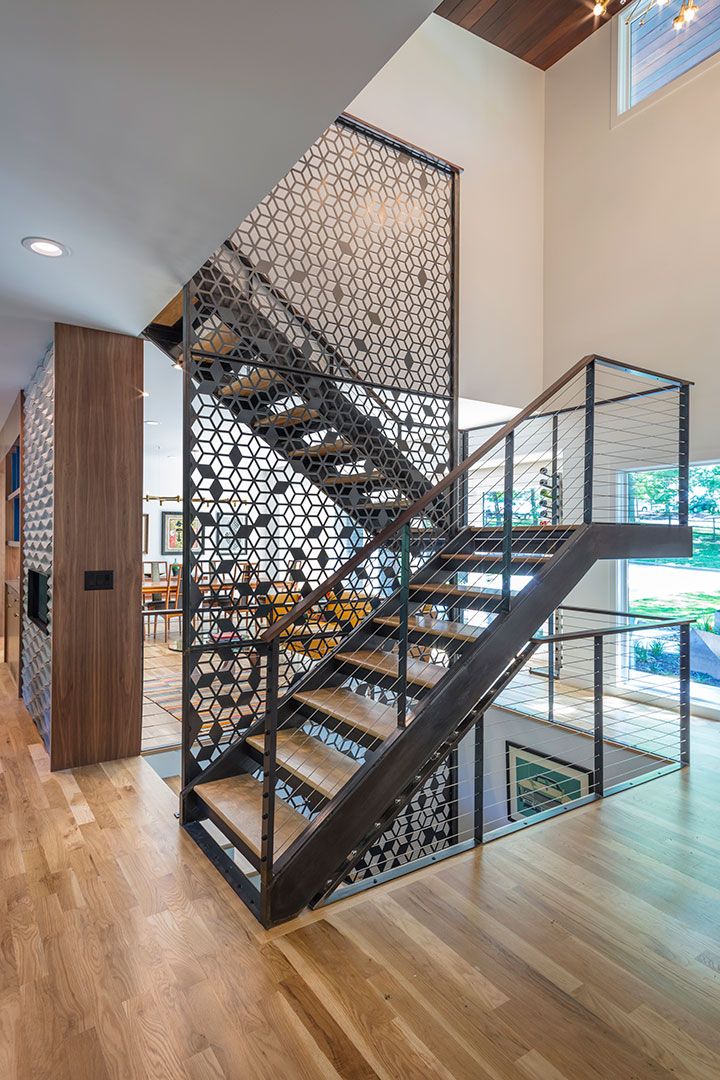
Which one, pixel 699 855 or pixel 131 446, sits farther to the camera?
pixel 131 446

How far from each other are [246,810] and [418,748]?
80cm

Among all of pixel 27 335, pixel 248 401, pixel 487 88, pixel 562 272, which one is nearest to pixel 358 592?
pixel 248 401

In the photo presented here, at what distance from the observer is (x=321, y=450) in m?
3.48

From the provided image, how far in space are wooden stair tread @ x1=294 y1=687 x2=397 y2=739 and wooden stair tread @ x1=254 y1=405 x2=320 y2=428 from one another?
1.48 m

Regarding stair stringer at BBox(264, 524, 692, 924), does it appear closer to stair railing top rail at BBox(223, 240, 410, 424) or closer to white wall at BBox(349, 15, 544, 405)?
stair railing top rail at BBox(223, 240, 410, 424)

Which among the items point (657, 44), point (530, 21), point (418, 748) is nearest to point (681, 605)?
point (418, 748)

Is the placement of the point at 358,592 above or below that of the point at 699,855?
above

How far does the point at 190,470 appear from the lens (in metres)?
2.87

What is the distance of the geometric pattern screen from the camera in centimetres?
298

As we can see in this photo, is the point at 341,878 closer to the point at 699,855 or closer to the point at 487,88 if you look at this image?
the point at 699,855

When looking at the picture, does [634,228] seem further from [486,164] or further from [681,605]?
[681,605]

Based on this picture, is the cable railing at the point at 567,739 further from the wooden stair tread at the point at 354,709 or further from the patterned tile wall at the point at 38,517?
the patterned tile wall at the point at 38,517

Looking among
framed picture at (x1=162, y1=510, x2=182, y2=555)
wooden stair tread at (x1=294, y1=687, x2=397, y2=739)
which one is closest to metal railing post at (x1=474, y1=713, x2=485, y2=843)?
wooden stair tread at (x1=294, y1=687, x2=397, y2=739)

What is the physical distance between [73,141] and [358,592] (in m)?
2.58
